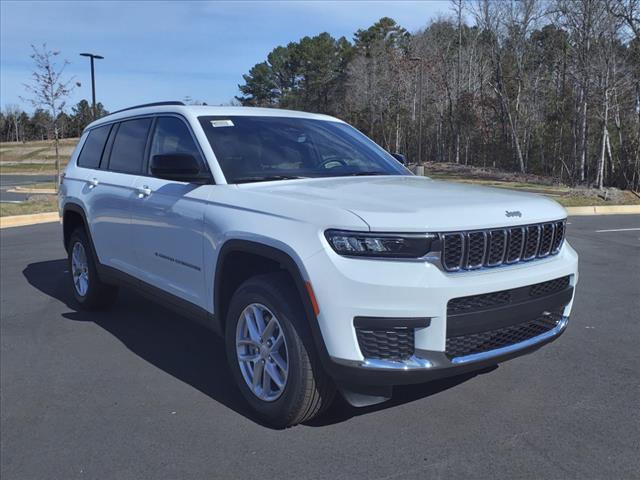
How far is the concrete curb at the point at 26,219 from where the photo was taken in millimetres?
13312

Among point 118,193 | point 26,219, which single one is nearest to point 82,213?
point 118,193

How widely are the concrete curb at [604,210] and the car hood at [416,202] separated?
13061 millimetres

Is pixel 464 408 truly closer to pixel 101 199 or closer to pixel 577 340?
pixel 577 340

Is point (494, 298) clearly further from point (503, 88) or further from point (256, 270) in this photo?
point (503, 88)

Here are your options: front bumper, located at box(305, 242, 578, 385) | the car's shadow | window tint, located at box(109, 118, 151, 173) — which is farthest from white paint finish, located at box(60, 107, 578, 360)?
the car's shadow

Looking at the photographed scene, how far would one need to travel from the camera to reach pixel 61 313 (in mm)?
6031

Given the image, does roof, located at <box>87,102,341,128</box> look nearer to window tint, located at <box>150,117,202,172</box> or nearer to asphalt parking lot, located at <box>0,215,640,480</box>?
window tint, located at <box>150,117,202,172</box>

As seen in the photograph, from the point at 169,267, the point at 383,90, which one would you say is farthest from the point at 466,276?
the point at 383,90

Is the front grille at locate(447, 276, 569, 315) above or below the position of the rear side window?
below

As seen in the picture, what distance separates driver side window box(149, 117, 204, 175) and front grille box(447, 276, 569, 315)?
2010 mm

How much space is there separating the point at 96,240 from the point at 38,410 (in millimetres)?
2070

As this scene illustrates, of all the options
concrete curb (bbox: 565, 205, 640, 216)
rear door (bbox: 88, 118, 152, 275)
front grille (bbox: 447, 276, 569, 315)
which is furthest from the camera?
concrete curb (bbox: 565, 205, 640, 216)

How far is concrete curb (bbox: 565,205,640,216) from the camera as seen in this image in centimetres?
1578

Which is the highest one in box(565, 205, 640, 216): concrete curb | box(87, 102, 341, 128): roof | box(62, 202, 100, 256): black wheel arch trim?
box(87, 102, 341, 128): roof
